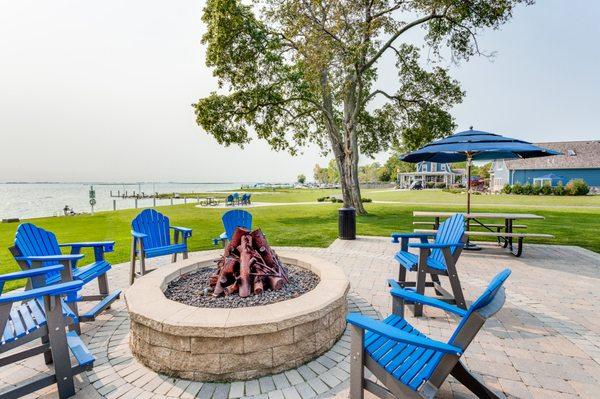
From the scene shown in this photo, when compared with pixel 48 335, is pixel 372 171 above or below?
above

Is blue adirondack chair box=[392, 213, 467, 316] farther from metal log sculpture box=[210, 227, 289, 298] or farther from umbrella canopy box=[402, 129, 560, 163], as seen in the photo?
umbrella canopy box=[402, 129, 560, 163]

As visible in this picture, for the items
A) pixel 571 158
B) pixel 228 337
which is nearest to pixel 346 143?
pixel 228 337

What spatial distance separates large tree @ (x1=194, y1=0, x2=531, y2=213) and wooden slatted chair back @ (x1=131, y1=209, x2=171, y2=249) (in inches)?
345

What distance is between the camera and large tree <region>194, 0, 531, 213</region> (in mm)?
11258

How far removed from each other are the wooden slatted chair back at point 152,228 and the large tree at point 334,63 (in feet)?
28.7

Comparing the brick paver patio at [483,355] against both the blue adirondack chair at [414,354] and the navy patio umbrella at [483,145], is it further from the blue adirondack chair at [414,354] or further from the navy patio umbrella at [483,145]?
the navy patio umbrella at [483,145]

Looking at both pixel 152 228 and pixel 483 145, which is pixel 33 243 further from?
pixel 483 145

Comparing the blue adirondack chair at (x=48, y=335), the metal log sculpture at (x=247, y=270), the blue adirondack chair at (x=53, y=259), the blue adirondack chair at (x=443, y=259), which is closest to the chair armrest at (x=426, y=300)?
the blue adirondack chair at (x=443, y=259)

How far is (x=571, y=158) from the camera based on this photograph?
35.5m

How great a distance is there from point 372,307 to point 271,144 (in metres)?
14.0

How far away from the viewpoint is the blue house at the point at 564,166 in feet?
112

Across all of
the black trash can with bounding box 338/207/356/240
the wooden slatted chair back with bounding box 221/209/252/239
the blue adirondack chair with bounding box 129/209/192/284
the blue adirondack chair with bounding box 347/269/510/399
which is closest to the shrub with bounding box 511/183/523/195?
the black trash can with bounding box 338/207/356/240

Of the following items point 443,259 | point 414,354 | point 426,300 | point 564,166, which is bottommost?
point 414,354

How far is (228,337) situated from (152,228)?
346 cm
